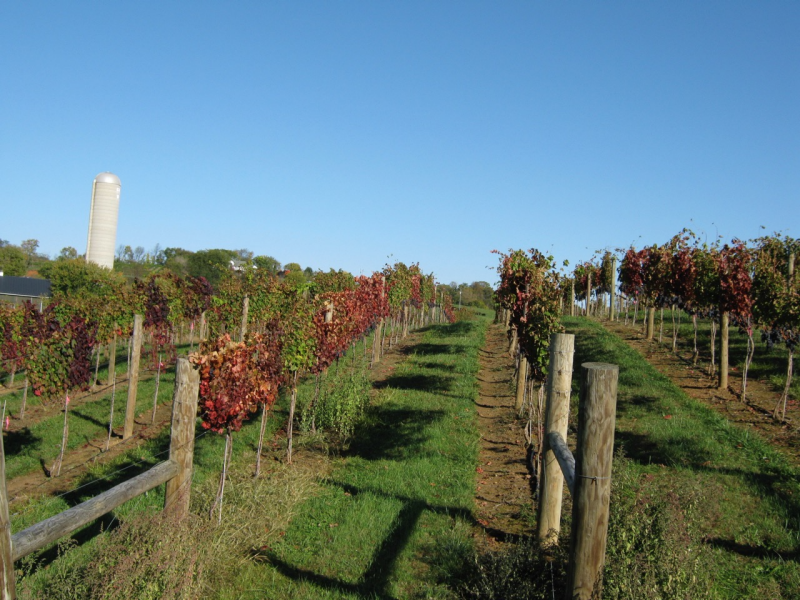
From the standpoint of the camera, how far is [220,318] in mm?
17078

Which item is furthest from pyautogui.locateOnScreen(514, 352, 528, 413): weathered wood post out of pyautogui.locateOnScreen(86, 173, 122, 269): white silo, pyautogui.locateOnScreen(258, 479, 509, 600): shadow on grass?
pyautogui.locateOnScreen(86, 173, 122, 269): white silo

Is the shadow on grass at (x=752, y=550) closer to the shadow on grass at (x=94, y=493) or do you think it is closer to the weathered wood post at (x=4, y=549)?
the weathered wood post at (x=4, y=549)

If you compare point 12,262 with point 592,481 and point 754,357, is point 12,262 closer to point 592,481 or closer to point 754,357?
point 754,357

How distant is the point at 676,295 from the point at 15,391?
764 inches

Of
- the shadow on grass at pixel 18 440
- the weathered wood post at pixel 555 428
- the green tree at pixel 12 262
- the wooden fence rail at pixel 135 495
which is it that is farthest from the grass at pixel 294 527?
the green tree at pixel 12 262

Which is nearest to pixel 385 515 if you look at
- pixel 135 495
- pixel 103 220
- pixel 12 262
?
pixel 135 495

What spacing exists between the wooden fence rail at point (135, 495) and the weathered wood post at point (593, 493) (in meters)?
2.60

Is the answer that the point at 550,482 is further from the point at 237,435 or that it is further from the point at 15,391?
the point at 15,391

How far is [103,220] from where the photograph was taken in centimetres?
6419

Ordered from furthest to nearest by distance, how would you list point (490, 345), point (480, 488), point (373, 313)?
point (490, 345), point (373, 313), point (480, 488)

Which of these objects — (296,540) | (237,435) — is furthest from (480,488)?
(237,435)

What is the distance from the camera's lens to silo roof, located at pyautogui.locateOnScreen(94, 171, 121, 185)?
65562 mm

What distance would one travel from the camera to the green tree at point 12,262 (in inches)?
2625

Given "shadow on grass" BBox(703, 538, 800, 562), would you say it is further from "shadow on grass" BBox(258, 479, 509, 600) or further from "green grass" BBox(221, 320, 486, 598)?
"green grass" BBox(221, 320, 486, 598)
